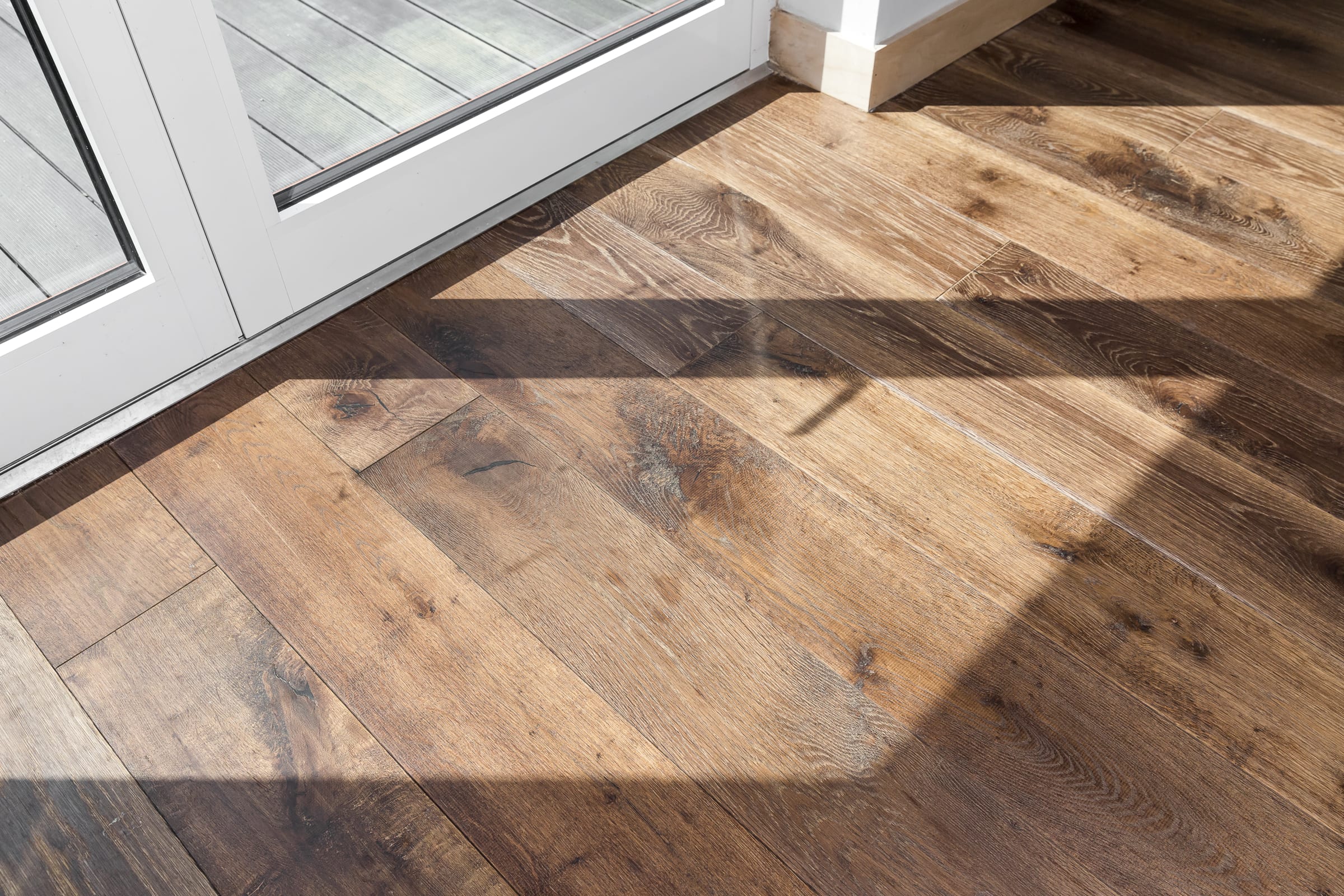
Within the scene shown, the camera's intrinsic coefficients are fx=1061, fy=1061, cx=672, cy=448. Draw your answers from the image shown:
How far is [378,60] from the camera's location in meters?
1.63

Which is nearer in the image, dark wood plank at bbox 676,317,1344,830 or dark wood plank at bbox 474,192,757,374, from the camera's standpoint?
dark wood plank at bbox 676,317,1344,830

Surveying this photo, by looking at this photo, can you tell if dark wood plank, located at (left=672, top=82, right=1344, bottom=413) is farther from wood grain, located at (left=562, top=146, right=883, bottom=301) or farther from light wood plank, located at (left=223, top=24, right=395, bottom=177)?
light wood plank, located at (left=223, top=24, right=395, bottom=177)

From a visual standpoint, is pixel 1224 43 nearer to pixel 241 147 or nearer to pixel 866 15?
pixel 866 15

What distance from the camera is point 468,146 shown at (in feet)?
5.42

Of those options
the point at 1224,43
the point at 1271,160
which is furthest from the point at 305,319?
the point at 1224,43

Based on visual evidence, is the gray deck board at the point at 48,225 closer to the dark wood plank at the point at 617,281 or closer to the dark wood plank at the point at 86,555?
the dark wood plank at the point at 86,555

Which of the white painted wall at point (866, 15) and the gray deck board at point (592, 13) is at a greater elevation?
the gray deck board at point (592, 13)

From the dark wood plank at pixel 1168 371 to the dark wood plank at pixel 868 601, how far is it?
0.28 meters

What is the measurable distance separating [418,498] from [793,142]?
101 cm

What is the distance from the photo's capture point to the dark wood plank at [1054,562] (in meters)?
1.16

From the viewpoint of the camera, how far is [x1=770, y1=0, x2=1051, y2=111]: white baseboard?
1.98 meters

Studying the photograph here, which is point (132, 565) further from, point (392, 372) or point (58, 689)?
point (392, 372)

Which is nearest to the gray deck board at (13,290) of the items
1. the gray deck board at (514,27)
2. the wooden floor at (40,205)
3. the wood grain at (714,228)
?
the wooden floor at (40,205)

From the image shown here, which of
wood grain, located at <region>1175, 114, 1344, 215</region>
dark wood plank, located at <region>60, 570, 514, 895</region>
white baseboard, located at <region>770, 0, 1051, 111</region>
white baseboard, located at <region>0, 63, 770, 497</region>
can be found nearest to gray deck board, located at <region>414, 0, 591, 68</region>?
white baseboard, located at <region>0, 63, 770, 497</region>
